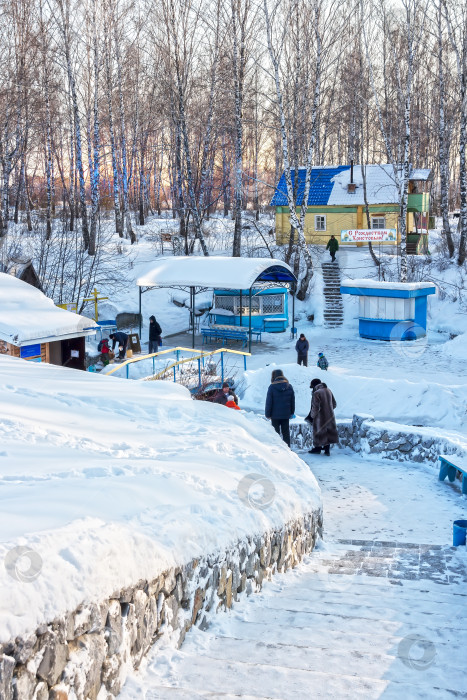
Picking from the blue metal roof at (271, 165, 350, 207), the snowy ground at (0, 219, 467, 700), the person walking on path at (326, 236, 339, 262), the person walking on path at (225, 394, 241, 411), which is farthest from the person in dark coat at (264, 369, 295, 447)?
the blue metal roof at (271, 165, 350, 207)

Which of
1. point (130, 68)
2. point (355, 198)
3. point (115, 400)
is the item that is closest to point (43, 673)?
point (115, 400)

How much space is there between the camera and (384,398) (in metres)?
13.2

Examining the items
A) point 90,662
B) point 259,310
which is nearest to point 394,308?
point 259,310

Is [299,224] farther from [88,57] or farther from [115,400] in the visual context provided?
[115,400]

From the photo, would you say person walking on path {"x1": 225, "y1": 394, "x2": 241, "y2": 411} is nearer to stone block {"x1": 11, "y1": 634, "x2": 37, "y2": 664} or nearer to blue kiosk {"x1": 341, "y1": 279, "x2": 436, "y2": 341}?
stone block {"x1": 11, "y1": 634, "x2": 37, "y2": 664}

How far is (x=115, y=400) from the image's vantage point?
303 inches

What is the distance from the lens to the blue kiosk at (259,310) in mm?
23266

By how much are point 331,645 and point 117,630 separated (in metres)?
1.34

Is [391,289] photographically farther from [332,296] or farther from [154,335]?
[154,335]

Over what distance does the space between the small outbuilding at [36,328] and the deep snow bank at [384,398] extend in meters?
3.84

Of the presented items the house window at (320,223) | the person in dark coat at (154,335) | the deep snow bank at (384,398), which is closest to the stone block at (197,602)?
the deep snow bank at (384,398)

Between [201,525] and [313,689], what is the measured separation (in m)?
1.37

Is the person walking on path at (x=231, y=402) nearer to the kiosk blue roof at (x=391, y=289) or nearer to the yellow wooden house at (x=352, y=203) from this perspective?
the kiosk blue roof at (x=391, y=289)

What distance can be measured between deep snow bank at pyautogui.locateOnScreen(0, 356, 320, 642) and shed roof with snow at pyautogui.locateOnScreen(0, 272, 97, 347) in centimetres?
478
